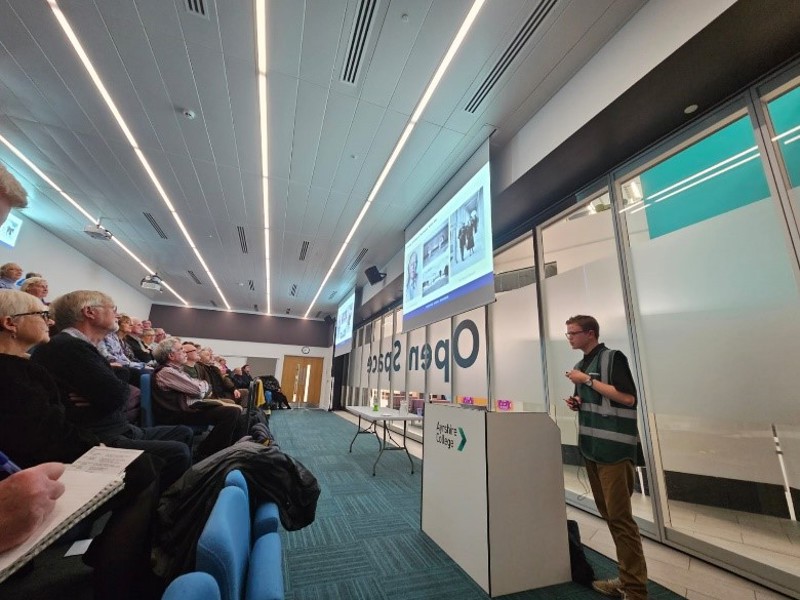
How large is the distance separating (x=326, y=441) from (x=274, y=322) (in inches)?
325

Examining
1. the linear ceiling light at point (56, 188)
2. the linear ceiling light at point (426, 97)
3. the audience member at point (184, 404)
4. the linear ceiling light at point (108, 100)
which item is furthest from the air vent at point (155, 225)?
the audience member at point (184, 404)

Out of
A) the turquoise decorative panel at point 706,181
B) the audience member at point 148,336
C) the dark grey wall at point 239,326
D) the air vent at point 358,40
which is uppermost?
the air vent at point 358,40

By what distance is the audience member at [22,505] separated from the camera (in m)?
0.62

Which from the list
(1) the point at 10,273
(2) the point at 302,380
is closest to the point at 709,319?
(1) the point at 10,273

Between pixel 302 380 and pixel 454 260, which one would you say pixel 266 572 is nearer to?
pixel 454 260

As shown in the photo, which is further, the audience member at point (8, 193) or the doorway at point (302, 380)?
the doorway at point (302, 380)

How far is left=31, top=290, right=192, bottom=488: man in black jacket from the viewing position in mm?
1590

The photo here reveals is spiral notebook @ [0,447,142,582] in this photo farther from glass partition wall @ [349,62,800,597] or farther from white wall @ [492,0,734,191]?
white wall @ [492,0,734,191]

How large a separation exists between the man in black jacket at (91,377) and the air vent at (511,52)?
3118 mm

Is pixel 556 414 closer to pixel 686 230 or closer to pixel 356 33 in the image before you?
pixel 686 230

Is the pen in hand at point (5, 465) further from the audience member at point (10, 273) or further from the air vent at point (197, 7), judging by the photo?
the audience member at point (10, 273)

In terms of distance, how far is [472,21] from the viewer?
236 centimetres

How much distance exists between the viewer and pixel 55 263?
657cm

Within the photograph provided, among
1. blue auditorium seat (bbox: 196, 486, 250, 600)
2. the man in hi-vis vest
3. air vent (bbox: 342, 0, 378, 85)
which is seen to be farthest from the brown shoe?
air vent (bbox: 342, 0, 378, 85)
